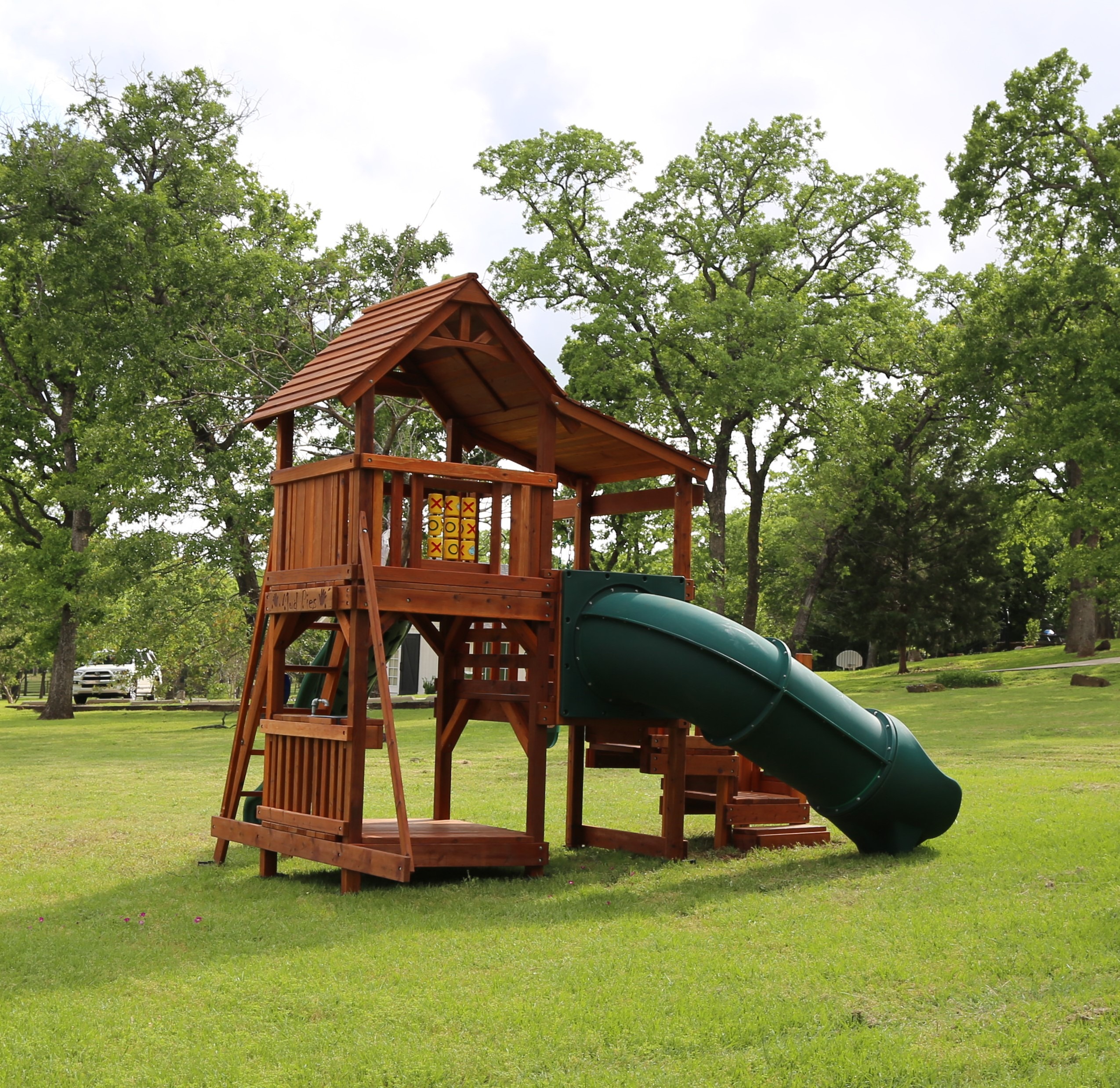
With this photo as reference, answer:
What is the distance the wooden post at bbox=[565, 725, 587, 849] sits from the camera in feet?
39.9

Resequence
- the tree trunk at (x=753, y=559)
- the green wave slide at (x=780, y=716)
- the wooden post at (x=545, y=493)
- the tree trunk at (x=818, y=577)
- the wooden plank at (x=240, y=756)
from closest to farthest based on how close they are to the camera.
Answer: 1. the green wave slide at (x=780, y=716)
2. the wooden post at (x=545, y=493)
3. the wooden plank at (x=240, y=756)
4. the tree trunk at (x=753, y=559)
5. the tree trunk at (x=818, y=577)

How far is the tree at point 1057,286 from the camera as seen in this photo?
1238 inches

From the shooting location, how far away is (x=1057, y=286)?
33219mm

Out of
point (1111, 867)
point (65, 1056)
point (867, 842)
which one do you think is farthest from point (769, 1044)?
point (867, 842)

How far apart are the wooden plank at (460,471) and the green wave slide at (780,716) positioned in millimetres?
1325

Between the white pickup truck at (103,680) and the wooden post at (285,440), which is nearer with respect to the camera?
the wooden post at (285,440)

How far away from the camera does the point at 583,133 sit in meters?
38.2

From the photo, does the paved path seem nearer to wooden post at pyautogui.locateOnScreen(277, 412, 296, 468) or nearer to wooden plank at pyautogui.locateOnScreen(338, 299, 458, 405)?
wooden post at pyautogui.locateOnScreen(277, 412, 296, 468)

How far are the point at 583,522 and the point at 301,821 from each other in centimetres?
499

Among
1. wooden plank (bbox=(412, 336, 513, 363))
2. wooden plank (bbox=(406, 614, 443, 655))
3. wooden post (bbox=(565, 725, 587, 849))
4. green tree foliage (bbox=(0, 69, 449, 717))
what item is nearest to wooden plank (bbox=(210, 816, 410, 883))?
wooden plank (bbox=(406, 614, 443, 655))

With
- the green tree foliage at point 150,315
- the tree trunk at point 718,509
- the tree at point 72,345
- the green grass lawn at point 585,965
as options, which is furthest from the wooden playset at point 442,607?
the tree trunk at point 718,509

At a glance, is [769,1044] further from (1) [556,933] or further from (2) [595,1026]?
(1) [556,933]

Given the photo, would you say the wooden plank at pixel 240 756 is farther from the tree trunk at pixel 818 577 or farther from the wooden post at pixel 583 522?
the tree trunk at pixel 818 577

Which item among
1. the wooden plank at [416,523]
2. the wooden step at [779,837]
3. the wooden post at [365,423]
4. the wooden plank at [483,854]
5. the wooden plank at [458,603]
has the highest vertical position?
the wooden post at [365,423]
